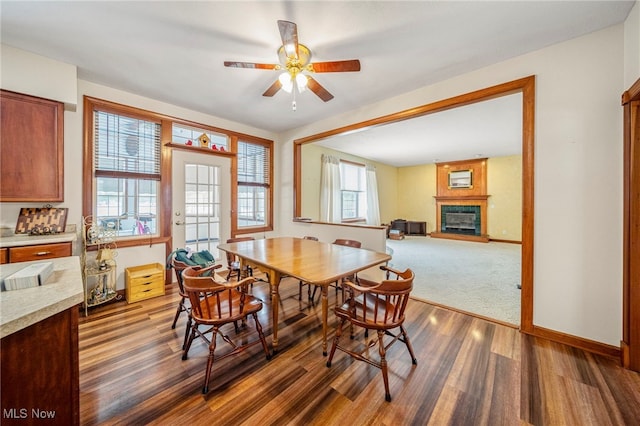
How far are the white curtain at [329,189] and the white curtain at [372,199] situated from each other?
70.4 inches

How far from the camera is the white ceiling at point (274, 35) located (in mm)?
1774

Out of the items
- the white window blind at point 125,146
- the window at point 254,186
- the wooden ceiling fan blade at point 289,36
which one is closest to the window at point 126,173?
the white window blind at point 125,146

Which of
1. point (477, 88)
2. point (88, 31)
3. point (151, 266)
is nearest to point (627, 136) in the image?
point (477, 88)

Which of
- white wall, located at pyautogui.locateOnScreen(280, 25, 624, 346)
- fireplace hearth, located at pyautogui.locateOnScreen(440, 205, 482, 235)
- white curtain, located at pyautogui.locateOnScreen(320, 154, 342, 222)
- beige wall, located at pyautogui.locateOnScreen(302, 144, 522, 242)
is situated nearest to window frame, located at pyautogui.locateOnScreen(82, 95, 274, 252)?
beige wall, located at pyautogui.locateOnScreen(302, 144, 522, 242)

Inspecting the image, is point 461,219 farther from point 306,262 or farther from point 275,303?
point 275,303

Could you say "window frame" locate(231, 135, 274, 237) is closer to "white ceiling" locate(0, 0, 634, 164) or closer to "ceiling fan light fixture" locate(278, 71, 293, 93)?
"white ceiling" locate(0, 0, 634, 164)

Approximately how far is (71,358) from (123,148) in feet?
10.0

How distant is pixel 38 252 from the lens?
2.19m

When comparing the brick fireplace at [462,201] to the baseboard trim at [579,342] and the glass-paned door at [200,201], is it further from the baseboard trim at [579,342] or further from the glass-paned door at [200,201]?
the glass-paned door at [200,201]

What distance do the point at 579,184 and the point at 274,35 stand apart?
2.93 metres

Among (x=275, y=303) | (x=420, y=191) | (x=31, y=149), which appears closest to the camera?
(x=275, y=303)

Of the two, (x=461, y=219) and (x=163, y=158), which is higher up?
(x=163, y=158)

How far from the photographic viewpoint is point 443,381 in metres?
1.68

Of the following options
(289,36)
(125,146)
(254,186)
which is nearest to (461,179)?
(254,186)
